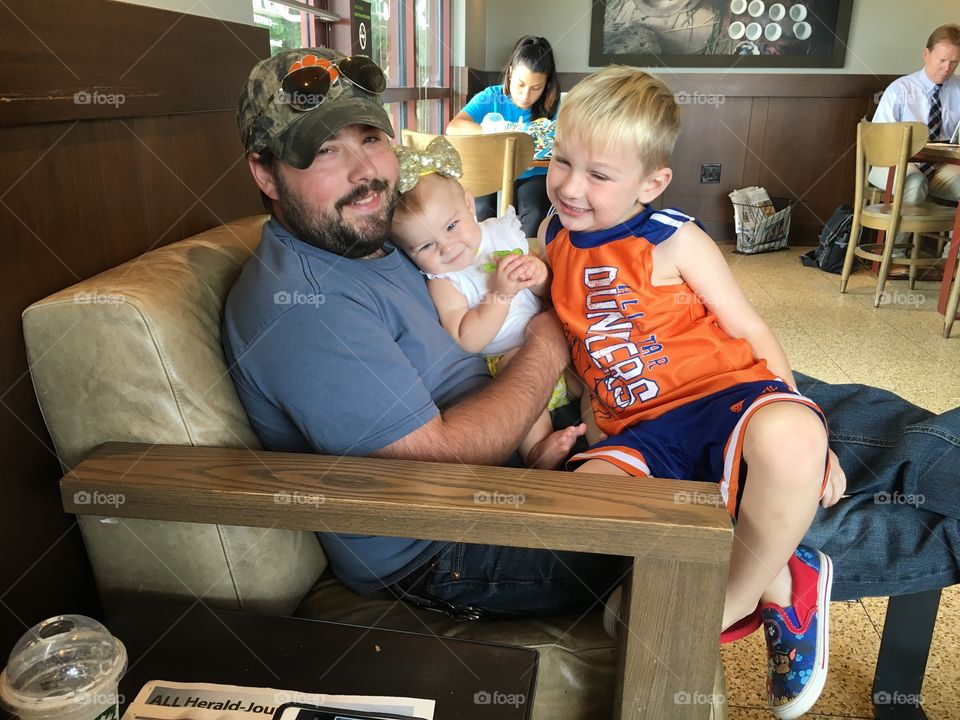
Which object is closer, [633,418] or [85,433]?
[85,433]

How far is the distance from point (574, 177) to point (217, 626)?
985 mm

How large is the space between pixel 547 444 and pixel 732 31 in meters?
5.38

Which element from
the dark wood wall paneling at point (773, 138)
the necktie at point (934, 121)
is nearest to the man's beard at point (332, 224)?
the necktie at point (934, 121)

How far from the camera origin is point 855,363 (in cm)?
351

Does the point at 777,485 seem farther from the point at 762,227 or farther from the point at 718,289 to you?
the point at 762,227

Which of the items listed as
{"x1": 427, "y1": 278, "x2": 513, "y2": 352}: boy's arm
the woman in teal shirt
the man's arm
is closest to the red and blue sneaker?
the man's arm

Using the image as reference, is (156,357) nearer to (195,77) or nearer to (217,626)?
(217,626)

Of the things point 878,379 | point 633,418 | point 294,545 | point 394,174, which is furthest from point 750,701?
point 878,379

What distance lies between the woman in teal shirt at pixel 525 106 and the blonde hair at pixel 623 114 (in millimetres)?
2518

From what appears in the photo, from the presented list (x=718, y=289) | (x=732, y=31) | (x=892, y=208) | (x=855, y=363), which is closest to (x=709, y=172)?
(x=732, y=31)

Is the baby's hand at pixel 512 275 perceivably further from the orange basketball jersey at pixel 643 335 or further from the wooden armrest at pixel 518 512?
the wooden armrest at pixel 518 512

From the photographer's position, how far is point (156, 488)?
39.0 inches

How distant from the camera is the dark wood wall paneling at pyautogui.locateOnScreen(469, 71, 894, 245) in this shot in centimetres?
572

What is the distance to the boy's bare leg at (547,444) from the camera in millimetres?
1379
